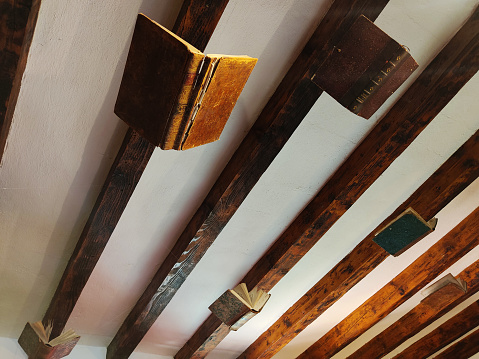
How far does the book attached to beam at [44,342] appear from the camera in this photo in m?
2.94

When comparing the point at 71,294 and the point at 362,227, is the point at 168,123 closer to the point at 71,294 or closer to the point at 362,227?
the point at 71,294

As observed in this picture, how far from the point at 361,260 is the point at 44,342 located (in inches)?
79.0

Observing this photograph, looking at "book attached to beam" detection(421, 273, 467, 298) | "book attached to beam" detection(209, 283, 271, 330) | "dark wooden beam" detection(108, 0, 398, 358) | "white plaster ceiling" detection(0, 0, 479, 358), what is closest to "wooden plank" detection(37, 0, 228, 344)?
"white plaster ceiling" detection(0, 0, 479, 358)

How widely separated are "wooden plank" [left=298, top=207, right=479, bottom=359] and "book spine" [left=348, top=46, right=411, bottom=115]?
1527 mm

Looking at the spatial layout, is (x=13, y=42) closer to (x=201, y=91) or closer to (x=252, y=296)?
(x=201, y=91)

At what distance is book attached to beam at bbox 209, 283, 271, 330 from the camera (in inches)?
116

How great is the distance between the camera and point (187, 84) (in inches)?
65.0

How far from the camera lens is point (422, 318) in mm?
3770

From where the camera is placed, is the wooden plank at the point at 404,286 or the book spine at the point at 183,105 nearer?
the book spine at the point at 183,105

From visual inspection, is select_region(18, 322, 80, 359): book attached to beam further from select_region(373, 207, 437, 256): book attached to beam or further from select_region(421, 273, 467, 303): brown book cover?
select_region(421, 273, 467, 303): brown book cover

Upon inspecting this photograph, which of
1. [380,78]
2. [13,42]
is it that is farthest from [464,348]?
[13,42]

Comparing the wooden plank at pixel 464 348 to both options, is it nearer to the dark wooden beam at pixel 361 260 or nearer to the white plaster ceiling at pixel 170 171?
the white plaster ceiling at pixel 170 171

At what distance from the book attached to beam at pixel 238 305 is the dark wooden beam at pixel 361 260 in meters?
0.52

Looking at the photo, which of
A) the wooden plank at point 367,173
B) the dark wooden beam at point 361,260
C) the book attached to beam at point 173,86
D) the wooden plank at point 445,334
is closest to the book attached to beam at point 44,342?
the wooden plank at point 367,173
